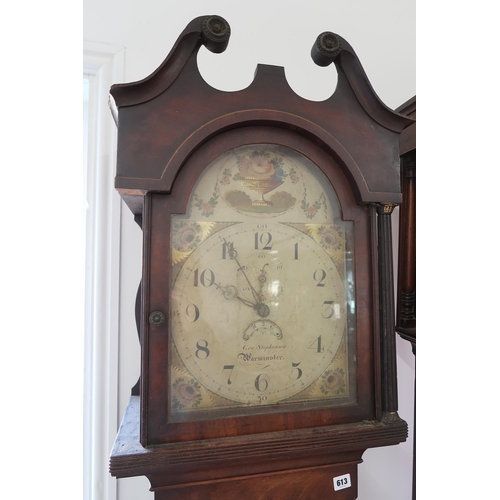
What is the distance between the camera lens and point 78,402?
23 centimetres

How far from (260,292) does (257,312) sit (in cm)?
4

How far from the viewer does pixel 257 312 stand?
0.59 metres

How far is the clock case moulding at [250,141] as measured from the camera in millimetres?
536

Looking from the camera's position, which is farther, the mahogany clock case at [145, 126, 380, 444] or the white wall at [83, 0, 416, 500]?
the white wall at [83, 0, 416, 500]

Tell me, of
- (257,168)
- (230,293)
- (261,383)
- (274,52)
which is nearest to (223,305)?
(230,293)

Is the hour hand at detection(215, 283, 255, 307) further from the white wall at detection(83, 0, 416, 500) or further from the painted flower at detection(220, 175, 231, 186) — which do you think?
the white wall at detection(83, 0, 416, 500)

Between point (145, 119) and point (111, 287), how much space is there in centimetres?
49

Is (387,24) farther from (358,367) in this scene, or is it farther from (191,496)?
(191,496)

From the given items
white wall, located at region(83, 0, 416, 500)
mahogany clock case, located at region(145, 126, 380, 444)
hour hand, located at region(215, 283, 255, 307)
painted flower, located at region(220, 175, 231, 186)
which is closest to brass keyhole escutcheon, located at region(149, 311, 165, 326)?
mahogany clock case, located at region(145, 126, 380, 444)

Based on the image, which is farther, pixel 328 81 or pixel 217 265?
pixel 328 81

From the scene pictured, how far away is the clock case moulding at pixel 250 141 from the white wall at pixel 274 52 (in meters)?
0.31

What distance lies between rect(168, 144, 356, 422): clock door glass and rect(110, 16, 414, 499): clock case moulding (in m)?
0.04

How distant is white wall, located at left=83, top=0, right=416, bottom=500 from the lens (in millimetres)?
884

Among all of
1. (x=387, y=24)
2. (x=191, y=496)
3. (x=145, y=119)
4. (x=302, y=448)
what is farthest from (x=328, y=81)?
(x=191, y=496)
